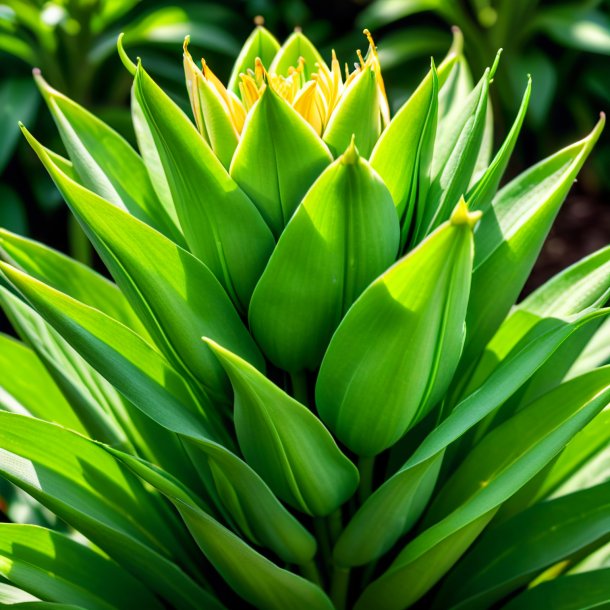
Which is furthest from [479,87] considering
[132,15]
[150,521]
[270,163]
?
[132,15]

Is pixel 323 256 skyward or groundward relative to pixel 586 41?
groundward

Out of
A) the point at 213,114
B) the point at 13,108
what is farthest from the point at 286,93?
the point at 13,108

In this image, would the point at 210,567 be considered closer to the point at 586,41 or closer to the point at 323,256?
the point at 323,256

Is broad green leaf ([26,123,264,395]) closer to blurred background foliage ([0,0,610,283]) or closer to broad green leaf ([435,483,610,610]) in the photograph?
broad green leaf ([435,483,610,610])

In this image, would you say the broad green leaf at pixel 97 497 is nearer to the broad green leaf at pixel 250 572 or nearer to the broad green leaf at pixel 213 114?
the broad green leaf at pixel 250 572

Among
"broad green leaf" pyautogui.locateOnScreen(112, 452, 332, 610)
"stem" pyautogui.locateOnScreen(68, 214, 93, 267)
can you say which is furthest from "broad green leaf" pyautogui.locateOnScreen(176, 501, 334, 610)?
"stem" pyautogui.locateOnScreen(68, 214, 93, 267)

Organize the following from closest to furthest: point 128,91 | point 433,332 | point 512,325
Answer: point 433,332
point 512,325
point 128,91
